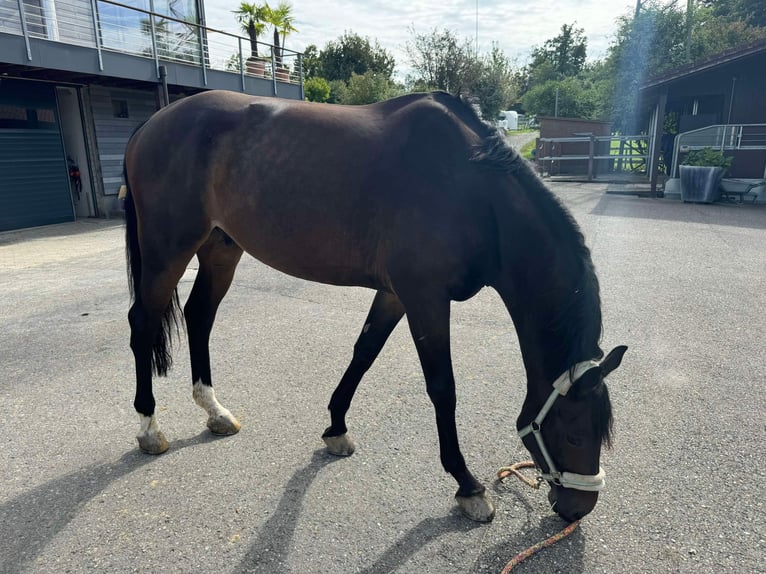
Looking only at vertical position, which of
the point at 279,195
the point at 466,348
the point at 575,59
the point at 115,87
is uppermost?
the point at 575,59

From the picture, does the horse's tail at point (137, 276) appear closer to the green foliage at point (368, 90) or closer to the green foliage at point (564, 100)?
the green foliage at point (368, 90)

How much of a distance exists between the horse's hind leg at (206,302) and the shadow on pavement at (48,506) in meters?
0.36

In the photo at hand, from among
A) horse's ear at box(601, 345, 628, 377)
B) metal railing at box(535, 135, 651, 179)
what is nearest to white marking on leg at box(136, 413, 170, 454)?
horse's ear at box(601, 345, 628, 377)

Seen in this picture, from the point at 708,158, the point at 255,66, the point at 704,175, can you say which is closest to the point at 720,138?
the point at 708,158

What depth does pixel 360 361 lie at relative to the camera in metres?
2.66

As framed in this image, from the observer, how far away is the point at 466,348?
3943 mm

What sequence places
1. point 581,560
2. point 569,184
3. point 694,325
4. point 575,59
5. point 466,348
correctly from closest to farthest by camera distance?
point 581,560, point 466,348, point 694,325, point 569,184, point 575,59

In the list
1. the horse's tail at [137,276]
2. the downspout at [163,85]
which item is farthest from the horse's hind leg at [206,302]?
the downspout at [163,85]

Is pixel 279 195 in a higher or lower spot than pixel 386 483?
higher

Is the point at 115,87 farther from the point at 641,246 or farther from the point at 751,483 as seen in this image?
the point at 751,483

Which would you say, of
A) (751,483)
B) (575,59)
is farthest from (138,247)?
(575,59)

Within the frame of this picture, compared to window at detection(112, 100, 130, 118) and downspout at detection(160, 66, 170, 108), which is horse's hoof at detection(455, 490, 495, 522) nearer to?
downspout at detection(160, 66, 170, 108)

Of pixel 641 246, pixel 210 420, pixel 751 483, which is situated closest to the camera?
pixel 751 483

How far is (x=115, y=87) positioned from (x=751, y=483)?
1439 cm
